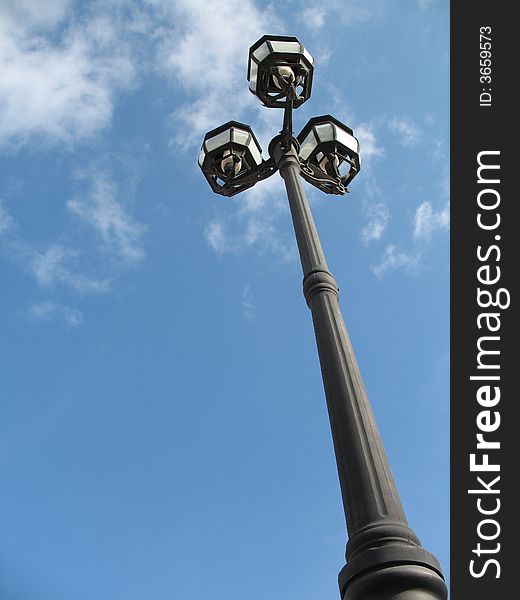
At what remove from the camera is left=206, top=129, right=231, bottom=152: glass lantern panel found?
7203mm

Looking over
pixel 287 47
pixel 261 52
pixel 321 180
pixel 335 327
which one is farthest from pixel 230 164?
pixel 335 327

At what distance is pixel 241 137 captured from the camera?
7.19 meters

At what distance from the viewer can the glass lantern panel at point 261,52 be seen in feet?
22.3

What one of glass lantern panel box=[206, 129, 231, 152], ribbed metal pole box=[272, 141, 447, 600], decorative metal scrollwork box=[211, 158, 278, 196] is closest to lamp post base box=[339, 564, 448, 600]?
ribbed metal pole box=[272, 141, 447, 600]

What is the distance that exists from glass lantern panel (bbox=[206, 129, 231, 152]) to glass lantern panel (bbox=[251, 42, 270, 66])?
2.71 ft

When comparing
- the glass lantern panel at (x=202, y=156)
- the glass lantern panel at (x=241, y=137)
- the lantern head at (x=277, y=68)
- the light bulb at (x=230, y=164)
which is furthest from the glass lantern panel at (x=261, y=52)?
the glass lantern panel at (x=202, y=156)

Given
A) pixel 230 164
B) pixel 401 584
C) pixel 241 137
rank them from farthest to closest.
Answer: pixel 230 164 < pixel 241 137 < pixel 401 584

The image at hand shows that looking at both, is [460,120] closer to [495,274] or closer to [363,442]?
[495,274]

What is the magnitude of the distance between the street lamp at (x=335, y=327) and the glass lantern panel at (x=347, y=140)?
0.01 metres

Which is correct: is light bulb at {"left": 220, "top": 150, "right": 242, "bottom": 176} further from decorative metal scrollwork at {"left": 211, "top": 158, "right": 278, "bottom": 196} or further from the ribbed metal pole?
the ribbed metal pole

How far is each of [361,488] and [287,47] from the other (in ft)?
16.7

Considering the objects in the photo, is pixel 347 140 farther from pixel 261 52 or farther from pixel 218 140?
pixel 218 140

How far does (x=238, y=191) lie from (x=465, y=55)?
3.20m

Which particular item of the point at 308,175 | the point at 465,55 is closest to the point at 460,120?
the point at 465,55
